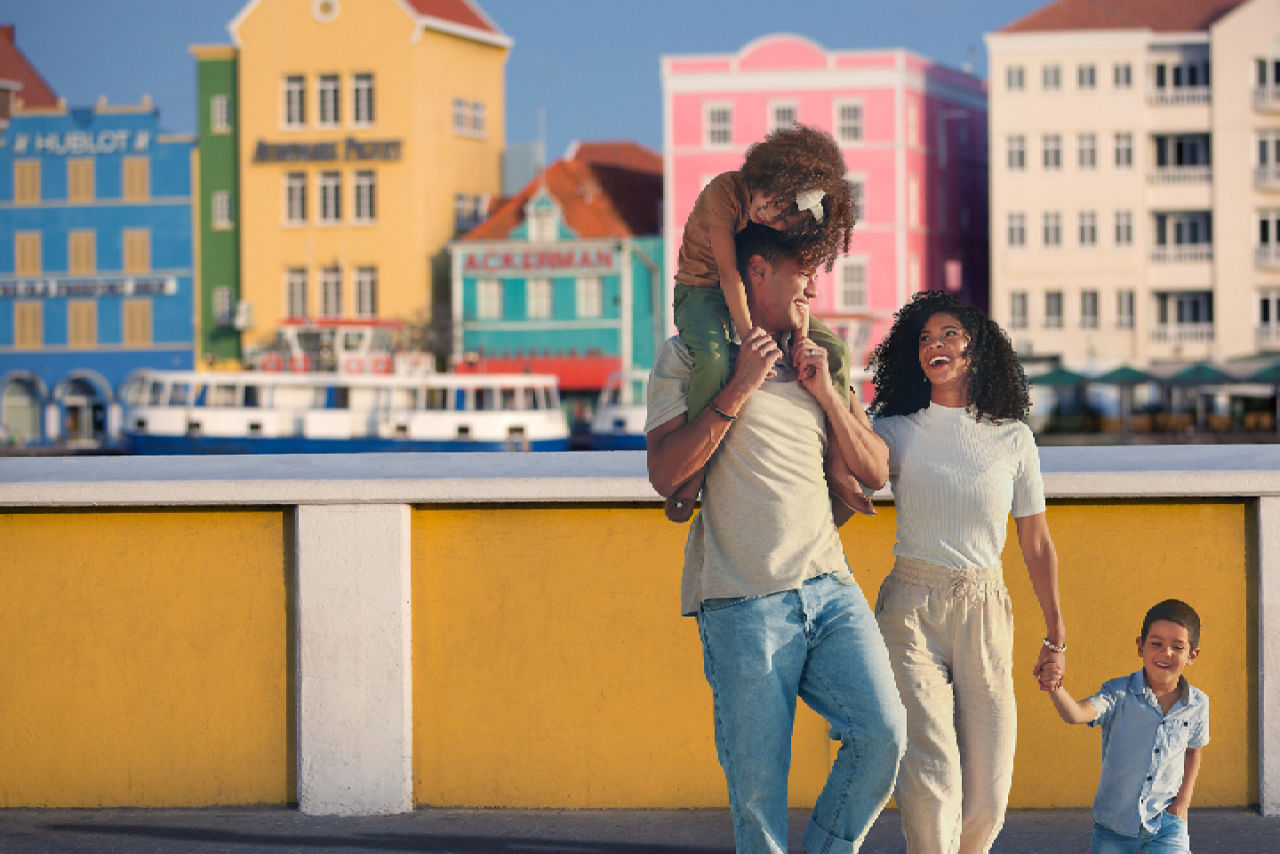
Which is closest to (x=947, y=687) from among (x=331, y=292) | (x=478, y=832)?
(x=478, y=832)

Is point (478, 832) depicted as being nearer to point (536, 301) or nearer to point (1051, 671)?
point (1051, 671)

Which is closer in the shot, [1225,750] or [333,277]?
[1225,750]

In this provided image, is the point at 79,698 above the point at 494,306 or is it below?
below

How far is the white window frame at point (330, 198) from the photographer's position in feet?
186

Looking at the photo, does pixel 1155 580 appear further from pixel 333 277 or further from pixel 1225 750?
pixel 333 277

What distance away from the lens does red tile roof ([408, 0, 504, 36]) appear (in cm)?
5716

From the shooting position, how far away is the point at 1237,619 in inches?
224

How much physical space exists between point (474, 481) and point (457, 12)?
5541cm

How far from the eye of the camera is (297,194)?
56906 millimetres

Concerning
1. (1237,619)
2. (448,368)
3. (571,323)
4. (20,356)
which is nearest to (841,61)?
(571,323)

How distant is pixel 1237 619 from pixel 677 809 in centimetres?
193

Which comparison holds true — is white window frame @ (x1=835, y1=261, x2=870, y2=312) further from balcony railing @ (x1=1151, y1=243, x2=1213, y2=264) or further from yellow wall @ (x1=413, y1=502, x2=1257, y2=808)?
yellow wall @ (x1=413, y1=502, x2=1257, y2=808)

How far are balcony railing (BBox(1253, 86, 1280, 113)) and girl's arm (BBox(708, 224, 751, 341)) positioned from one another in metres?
53.6

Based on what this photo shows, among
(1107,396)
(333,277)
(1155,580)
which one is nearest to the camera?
(1155,580)
